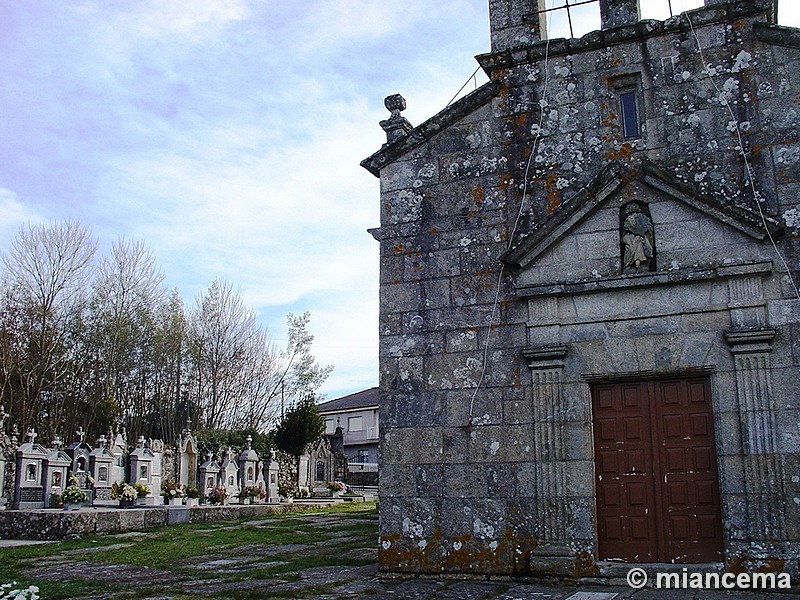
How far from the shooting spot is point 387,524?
25.9 feet

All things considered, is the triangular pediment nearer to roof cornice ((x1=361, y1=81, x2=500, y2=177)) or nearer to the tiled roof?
roof cornice ((x1=361, y1=81, x2=500, y2=177))

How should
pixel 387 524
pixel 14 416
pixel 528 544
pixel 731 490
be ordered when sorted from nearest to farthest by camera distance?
1. pixel 731 490
2. pixel 528 544
3. pixel 387 524
4. pixel 14 416

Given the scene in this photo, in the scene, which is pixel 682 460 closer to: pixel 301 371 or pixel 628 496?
pixel 628 496

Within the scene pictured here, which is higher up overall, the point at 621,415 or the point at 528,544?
the point at 621,415

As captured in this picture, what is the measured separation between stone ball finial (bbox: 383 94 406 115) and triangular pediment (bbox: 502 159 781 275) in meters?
2.33

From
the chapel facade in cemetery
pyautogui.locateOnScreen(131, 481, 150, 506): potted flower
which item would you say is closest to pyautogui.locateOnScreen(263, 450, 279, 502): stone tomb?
pyautogui.locateOnScreen(131, 481, 150, 506): potted flower

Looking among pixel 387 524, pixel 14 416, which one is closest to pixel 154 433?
pixel 14 416

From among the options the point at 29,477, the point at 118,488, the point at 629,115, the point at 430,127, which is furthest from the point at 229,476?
the point at 629,115

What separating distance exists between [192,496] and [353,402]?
3552cm

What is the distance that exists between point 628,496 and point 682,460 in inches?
24.9

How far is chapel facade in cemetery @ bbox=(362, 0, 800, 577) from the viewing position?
7031 millimetres
